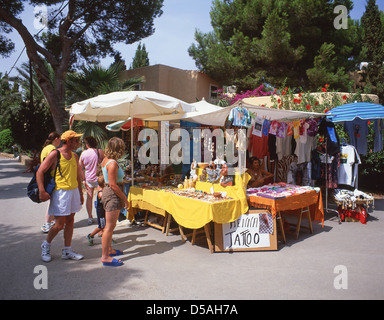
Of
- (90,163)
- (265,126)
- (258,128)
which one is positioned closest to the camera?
(90,163)

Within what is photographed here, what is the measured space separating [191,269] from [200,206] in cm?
89

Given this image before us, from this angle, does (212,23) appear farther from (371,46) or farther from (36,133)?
(36,133)

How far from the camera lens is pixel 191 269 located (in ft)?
13.0

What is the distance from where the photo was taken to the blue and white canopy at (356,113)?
19.8 ft

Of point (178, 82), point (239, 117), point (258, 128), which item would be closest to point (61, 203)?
point (239, 117)

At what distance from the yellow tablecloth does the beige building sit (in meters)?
9.96

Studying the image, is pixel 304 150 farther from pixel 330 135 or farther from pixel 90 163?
pixel 90 163

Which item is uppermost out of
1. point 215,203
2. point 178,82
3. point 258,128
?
point 178,82

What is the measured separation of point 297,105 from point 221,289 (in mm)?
7278

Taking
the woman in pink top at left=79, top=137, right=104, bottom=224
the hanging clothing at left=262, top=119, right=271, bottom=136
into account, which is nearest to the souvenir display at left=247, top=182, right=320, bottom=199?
the hanging clothing at left=262, top=119, right=271, bottom=136

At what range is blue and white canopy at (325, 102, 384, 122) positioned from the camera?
19.8 feet

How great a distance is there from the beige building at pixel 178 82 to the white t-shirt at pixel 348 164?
28.4ft
